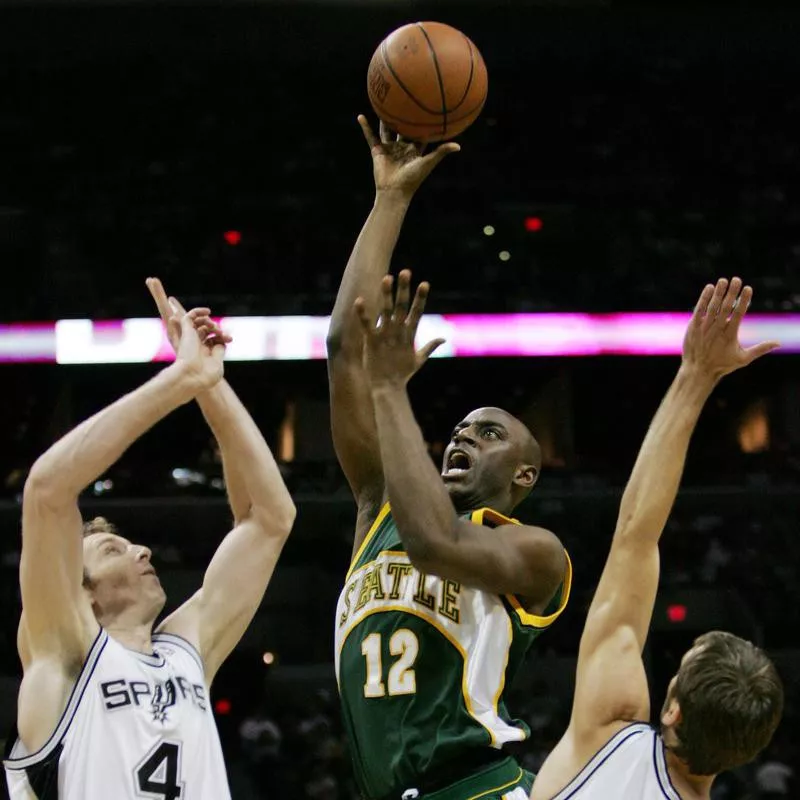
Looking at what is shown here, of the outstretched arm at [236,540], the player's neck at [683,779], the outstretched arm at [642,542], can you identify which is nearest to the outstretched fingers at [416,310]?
the outstretched arm at [642,542]

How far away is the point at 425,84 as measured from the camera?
394 centimetres

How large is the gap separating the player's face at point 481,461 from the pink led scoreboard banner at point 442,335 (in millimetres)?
8326

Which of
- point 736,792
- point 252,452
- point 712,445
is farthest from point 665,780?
point 712,445

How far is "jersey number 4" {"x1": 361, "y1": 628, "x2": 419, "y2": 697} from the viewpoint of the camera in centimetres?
321

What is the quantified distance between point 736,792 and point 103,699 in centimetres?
834

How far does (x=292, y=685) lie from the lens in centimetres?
1162

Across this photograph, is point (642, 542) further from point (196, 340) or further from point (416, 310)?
point (196, 340)

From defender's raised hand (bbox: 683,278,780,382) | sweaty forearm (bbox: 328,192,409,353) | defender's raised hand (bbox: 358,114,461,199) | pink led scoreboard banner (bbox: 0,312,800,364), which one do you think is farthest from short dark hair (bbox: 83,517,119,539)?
pink led scoreboard banner (bbox: 0,312,800,364)

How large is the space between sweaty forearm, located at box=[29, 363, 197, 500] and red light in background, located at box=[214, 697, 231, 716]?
338 inches

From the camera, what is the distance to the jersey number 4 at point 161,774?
3184mm

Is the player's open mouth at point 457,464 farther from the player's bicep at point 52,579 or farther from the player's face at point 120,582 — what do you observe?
the player's bicep at point 52,579

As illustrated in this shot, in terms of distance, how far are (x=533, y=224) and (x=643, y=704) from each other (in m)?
12.2

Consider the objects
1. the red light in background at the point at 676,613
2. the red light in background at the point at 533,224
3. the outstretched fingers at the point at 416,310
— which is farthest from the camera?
the red light in background at the point at 533,224

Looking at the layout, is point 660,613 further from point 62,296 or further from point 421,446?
point 421,446
